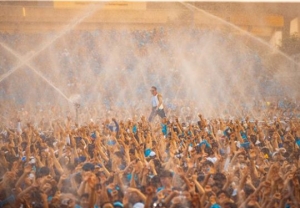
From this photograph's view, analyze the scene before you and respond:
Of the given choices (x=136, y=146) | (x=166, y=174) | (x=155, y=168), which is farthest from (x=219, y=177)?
(x=136, y=146)

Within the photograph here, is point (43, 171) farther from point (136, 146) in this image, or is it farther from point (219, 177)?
point (219, 177)

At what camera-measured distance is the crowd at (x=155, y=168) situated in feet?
16.2

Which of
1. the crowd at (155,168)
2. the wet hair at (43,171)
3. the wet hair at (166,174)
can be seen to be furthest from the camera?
the wet hair at (43,171)

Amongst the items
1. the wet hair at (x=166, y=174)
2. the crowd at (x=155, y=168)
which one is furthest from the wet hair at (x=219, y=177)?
the wet hair at (x=166, y=174)

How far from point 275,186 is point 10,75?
861 centimetres

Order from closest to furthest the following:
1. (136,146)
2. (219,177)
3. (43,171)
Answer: (219,177) → (43,171) → (136,146)

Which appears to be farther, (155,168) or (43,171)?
(155,168)

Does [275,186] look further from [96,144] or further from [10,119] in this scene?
[10,119]

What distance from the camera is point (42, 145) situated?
7352 millimetres

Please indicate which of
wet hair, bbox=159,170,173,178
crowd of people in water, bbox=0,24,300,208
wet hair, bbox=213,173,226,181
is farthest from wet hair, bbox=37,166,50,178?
wet hair, bbox=213,173,226,181

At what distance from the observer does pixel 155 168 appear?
625 centimetres

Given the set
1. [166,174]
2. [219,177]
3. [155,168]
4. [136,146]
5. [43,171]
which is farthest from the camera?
[136,146]

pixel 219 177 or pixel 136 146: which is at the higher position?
pixel 136 146

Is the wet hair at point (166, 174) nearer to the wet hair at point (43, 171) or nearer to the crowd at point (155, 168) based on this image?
the crowd at point (155, 168)
